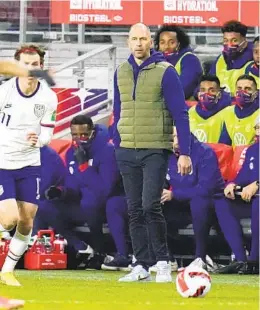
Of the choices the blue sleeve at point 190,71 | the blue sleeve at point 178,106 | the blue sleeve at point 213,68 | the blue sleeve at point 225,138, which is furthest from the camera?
the blue sleeve at point 213,68

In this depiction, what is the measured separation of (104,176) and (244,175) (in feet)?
5.40

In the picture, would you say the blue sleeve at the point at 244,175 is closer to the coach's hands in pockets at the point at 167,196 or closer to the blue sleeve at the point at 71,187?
the coach's hands in pockets at the point at 167,196

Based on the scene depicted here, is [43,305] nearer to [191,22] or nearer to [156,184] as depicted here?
[156,184]

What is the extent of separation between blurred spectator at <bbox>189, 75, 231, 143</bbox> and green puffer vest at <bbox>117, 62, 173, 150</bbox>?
9.86 ft

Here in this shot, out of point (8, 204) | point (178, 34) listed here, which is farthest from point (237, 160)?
point (8, 204)

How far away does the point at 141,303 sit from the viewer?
1022 cm

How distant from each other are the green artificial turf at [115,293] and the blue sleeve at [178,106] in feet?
4.35

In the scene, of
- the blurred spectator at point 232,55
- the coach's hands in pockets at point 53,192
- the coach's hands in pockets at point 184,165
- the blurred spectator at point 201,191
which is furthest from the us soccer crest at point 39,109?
the blurred spectator at point 232,55

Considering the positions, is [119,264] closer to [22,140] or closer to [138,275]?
[138,275]

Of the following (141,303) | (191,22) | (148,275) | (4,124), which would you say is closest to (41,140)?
(4,124)

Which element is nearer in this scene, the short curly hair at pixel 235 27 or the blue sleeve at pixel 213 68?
the short curly hair at pixel 235 27

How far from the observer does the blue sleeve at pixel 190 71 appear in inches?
633

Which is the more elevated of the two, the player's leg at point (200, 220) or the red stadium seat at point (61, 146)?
the red stadium seat at point (61, 146)

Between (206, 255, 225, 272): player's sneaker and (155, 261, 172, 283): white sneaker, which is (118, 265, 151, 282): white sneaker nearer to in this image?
(155, 261, 172, 283): white sneaker
